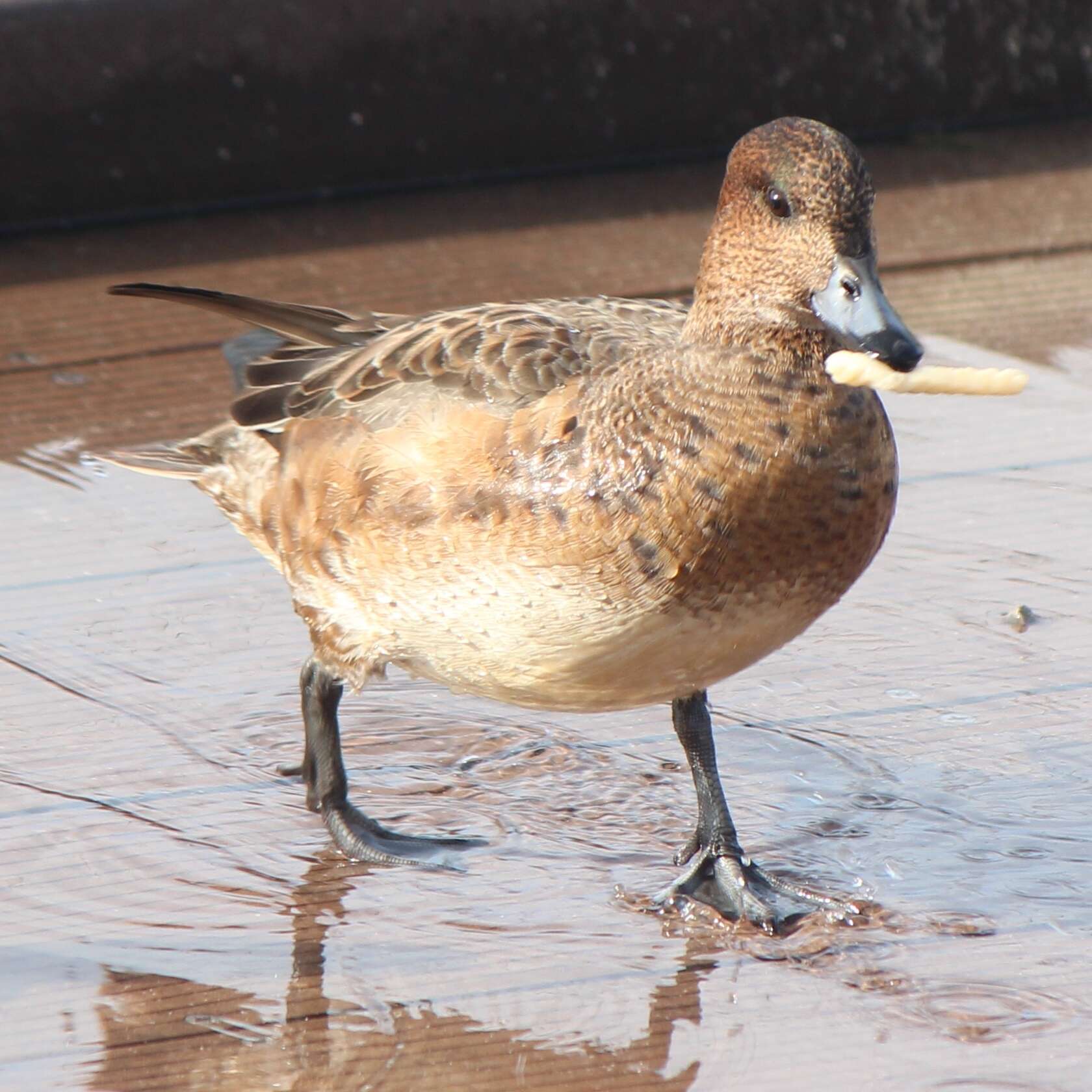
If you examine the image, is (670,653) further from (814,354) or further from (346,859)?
(346,859)

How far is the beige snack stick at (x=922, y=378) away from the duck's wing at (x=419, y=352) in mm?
389

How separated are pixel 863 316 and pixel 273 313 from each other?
1103mm

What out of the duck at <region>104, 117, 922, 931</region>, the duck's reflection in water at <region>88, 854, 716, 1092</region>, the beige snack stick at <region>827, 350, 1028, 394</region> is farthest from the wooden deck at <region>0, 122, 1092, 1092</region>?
the beige snack stick at <region>827, 350, 1028, 394</region>

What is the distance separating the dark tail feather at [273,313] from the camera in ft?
10.3

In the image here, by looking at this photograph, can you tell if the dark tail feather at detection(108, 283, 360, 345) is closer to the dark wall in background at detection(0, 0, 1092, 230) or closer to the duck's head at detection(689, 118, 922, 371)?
the duck's head at detection(689, 118, 922, 371)

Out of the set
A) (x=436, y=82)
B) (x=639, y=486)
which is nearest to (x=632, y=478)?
(x=639, y=486)

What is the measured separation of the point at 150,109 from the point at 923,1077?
13.1 ft

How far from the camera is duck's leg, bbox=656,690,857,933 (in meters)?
2.81

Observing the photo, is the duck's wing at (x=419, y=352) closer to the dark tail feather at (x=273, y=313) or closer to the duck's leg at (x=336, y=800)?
the dark tail feather at (x=273, y=313)

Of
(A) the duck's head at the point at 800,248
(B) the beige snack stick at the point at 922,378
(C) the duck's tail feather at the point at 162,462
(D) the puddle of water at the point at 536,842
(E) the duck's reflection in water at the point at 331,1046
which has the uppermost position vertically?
(A) the duck's head at the point at 800,248

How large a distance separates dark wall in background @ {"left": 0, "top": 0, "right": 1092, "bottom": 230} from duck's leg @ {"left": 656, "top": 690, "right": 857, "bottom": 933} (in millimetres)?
3208

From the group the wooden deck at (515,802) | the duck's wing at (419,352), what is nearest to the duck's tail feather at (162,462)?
the duck's wing at (419,352)

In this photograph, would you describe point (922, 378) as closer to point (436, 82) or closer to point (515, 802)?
point (515, 802)

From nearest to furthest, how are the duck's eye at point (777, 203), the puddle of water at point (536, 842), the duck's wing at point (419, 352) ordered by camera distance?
1. the puddle of water at point (536, 842)
2. the duck's eye at point (777, 203)
3. the duck's wing at point (419, 352)
